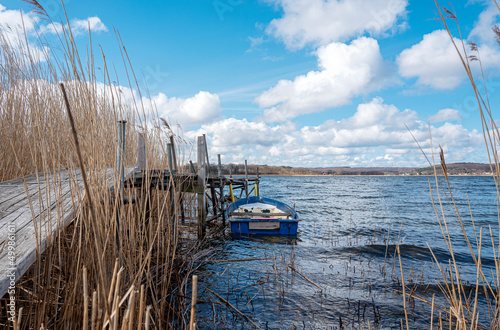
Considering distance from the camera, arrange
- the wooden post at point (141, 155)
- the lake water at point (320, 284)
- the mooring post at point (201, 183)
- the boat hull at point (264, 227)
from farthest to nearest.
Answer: the boat hull at point (264, 227) → the mooring post at point (201, 183) → the lake water at point (320, 284) → the wooden post at point (141, 155)

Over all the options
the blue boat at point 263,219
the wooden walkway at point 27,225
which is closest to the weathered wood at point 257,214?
the blue boat at point 263,219

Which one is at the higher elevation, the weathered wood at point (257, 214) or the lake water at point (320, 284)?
the weathered wood at point (257, 214)

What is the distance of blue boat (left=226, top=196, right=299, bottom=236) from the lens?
990 centimetres

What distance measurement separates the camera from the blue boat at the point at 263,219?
9.90 meters

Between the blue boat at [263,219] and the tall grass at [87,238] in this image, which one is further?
the blue boat at [263,219]

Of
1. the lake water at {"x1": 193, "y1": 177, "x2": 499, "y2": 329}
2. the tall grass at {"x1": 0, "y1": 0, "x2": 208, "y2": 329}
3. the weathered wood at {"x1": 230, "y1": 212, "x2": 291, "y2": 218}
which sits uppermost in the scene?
the tall grass at {"x1": 0, "y1": 0, "x2": 208, "y2": 329}

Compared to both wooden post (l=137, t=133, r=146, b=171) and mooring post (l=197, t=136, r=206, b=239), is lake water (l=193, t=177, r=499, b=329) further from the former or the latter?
wooden post (l=137, t=133, r=146, b=171)

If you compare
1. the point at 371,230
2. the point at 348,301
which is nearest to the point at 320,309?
the point at 348,301

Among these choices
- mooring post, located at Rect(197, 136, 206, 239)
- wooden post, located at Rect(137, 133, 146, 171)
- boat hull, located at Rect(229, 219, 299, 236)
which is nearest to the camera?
wooden post, located at Rect(137, 133, 146, 171)

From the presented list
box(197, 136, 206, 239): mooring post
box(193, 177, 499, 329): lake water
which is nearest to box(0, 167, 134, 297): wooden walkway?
box(193, 177, 499, 329): lake water

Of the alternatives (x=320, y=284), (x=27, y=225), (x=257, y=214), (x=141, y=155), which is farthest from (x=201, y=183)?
(x=27, y=225)

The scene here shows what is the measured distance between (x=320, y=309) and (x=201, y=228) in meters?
4.51

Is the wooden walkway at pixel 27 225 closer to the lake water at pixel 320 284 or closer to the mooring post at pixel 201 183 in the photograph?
the lake water at pixel 320 284

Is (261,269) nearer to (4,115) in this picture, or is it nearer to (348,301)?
(348,301)
